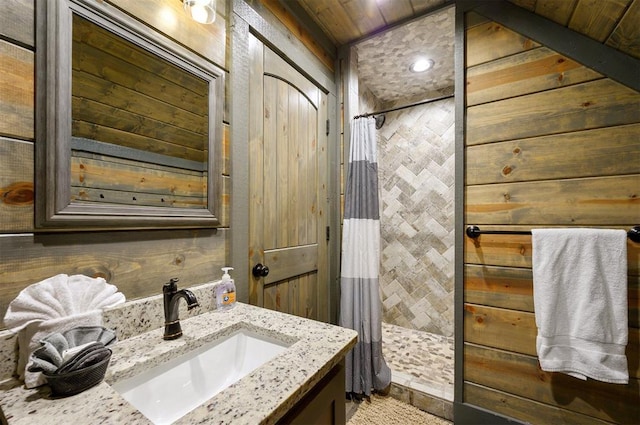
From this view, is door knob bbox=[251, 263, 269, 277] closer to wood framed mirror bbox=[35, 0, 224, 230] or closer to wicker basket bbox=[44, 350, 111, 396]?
wood framed mirror bbox=[35, 0, 224, 230]

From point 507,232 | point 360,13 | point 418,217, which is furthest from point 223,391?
point 418,217

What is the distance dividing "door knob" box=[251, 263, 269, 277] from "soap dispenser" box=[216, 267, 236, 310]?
198mm

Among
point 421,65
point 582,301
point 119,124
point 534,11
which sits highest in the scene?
point 421,65

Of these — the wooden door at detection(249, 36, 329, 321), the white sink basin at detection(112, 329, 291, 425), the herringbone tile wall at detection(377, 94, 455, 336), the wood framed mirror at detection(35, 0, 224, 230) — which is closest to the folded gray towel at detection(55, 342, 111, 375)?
the white sink basin at detection(112, 329, 291, 425)

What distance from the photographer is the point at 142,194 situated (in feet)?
2.87

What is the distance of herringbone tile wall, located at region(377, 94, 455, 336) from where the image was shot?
2.40 meters

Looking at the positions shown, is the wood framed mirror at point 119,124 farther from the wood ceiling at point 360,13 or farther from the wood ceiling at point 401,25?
the wood ceiling at point 360,13

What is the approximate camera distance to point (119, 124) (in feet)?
2.69

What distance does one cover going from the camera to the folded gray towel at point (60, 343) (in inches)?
20.5

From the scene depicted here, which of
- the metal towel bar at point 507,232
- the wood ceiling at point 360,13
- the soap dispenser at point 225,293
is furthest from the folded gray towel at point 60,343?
the wood ceiling at point 360,13

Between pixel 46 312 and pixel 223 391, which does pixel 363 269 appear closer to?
pixel 223 391

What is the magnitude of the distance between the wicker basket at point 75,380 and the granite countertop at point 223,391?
13 mm

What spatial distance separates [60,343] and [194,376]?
374mm

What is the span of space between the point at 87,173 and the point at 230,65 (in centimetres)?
74
